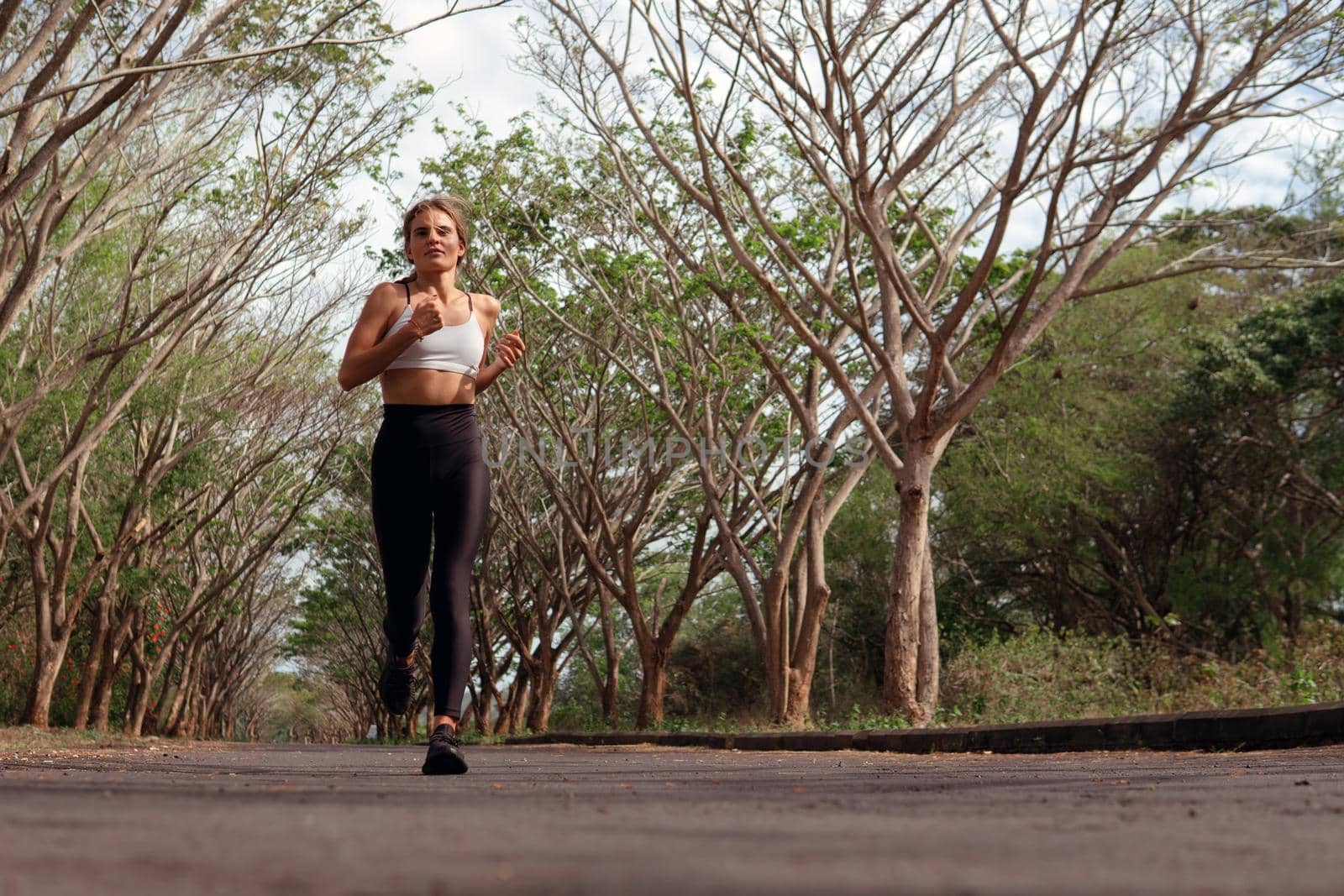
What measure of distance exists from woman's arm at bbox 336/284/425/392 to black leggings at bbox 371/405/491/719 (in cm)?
20

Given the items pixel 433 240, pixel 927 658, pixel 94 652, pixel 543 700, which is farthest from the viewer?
pixel 543 700

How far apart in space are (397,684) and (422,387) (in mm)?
1300

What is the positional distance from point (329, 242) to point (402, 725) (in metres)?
24.3

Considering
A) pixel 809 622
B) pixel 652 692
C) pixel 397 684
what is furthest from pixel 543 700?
pixel 397 684

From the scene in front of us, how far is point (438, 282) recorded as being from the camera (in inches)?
233

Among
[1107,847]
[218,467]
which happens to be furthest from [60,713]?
[1107,847]

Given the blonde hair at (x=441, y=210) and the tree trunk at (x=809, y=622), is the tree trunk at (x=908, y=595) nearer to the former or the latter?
the tree trunk at (x=809, y=622)

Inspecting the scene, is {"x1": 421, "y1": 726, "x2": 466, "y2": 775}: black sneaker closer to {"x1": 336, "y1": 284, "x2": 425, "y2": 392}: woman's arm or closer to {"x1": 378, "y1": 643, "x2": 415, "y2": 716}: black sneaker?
{"x1": 378, "y1": 643, "x2": 415, "y2": 716}: black sneaker

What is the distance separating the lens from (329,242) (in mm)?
19484

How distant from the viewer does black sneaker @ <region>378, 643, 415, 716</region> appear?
600 centimetres

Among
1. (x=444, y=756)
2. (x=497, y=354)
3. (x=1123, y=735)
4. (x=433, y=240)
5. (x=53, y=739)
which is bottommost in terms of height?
(x=444, y=756)

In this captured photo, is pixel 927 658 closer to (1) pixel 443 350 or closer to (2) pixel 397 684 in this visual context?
(2) pixel 397 684

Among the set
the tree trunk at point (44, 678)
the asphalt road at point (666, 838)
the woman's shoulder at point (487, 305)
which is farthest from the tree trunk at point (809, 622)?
the asphalt road at point (666, 838)

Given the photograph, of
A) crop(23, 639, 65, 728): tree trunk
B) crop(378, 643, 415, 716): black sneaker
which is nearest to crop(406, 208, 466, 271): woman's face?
crop(378, 643, 415, 716): black sneaker
